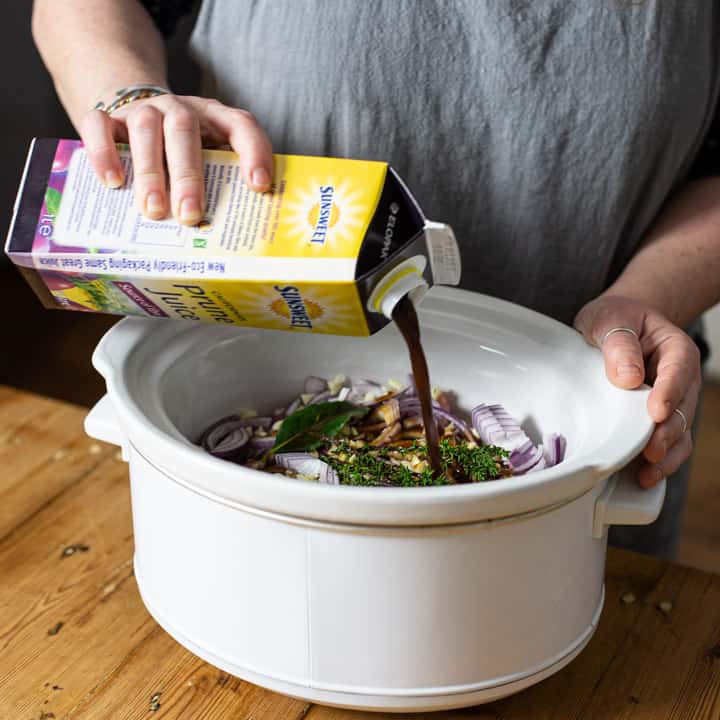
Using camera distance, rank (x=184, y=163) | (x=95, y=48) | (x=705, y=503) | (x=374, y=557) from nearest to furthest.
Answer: (x=374, y=557) < (x=184, y=163) < (x=95, y=48) < (x=705, y=503)

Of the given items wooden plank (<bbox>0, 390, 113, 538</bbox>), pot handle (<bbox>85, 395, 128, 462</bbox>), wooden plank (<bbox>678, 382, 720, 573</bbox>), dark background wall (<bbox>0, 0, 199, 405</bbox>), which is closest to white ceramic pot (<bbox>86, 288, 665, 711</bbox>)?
pot handle (<bbox>85, 395, 128, 462</bbox>)

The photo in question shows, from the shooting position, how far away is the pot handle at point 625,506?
70 cm

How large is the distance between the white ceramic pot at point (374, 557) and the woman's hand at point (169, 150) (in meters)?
0.13

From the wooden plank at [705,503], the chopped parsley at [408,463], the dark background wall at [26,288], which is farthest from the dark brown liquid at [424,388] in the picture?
the dark background wall at [26,288]

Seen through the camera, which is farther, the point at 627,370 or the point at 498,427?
the point at 498,427

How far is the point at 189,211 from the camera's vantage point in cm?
71

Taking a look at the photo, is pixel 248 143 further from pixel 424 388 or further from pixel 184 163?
pixel 424 388

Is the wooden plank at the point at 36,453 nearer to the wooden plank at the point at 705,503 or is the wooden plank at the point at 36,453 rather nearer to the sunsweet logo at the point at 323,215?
the sunsweet logo at the point at 323,215

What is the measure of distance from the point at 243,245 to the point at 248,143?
97mm

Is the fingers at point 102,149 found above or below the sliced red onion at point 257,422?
above

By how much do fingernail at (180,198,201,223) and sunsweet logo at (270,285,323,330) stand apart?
0.27ft

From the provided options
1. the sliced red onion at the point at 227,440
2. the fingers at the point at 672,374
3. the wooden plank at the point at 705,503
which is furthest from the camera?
the wooden plank at the point at 705,503

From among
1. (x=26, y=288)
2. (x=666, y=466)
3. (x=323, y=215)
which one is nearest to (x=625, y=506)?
(x=666, y=466)

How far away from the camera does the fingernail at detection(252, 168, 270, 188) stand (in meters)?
0.72
